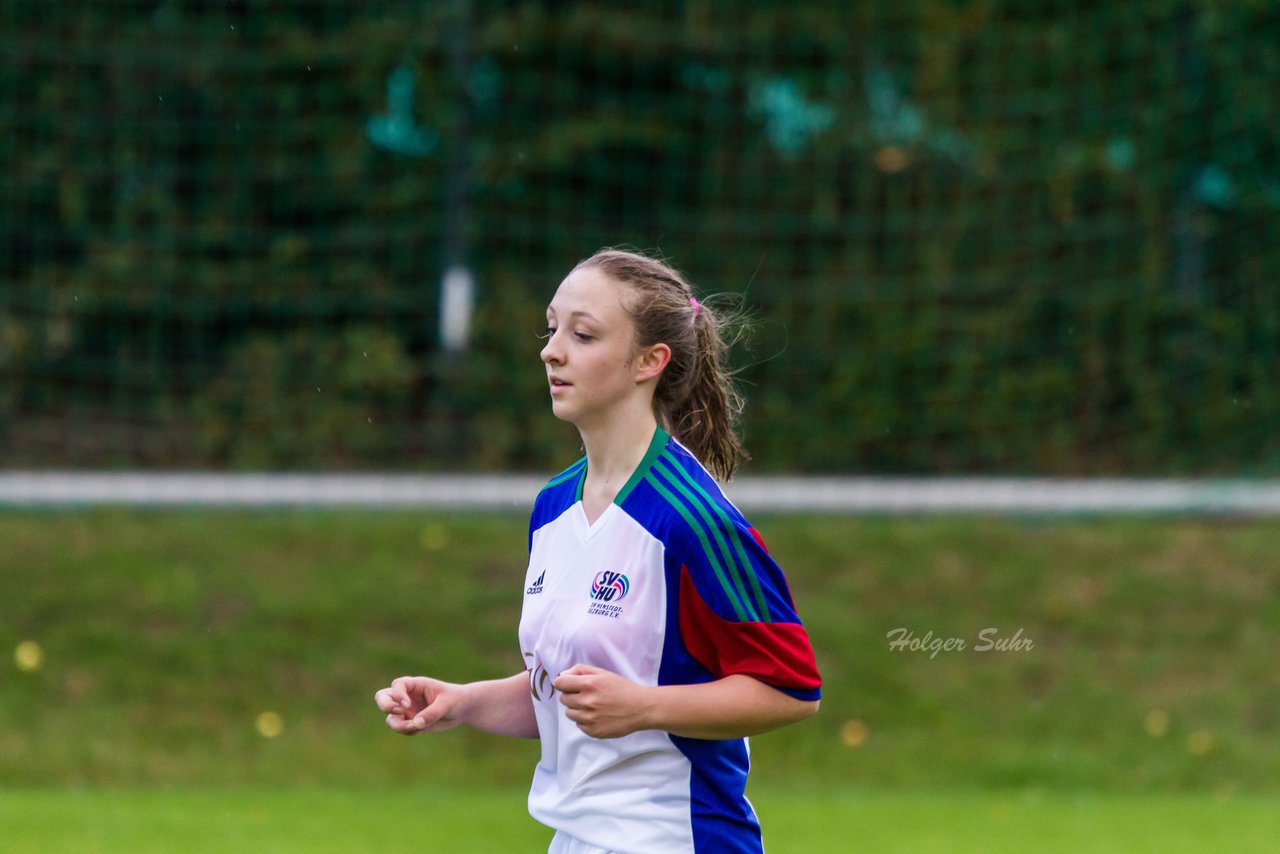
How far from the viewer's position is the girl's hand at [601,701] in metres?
2.27

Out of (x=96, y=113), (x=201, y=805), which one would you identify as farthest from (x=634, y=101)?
(x=201, y=805)

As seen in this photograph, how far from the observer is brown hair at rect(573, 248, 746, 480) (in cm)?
263

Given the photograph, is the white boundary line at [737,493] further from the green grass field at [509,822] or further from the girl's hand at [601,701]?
the girl's hand at [601,701]

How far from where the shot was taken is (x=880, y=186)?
32.4 ft

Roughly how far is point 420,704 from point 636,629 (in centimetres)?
43

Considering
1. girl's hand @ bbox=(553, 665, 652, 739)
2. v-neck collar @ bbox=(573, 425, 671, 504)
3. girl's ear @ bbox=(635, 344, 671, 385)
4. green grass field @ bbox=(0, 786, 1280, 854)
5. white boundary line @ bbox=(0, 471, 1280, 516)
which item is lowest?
green grass field @ bbox=(0, 786, 1280, 854)

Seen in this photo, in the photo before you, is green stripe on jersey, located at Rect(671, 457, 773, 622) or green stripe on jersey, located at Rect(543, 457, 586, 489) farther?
green stripe on jersey, located at Rect(543, 457, 586, 489)

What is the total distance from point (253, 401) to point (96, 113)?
1859 mm

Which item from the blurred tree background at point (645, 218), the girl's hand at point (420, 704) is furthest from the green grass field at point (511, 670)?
the girl's hand at point (420, 704)

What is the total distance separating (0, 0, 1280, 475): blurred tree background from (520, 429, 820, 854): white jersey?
669 cm

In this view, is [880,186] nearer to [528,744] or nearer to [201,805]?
[528,744]

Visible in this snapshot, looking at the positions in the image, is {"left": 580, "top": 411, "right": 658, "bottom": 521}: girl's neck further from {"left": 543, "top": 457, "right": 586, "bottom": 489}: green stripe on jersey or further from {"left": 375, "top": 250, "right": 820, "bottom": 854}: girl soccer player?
{"left": 543, "top": 457, "right": 586, "bottom": 489}: green stripe on jersey

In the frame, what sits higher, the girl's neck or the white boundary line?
the girl's neck

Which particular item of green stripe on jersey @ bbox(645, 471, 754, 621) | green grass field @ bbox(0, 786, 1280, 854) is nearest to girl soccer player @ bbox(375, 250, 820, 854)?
green stripe on jersey @ bbox(645, 471, 754, 621)
